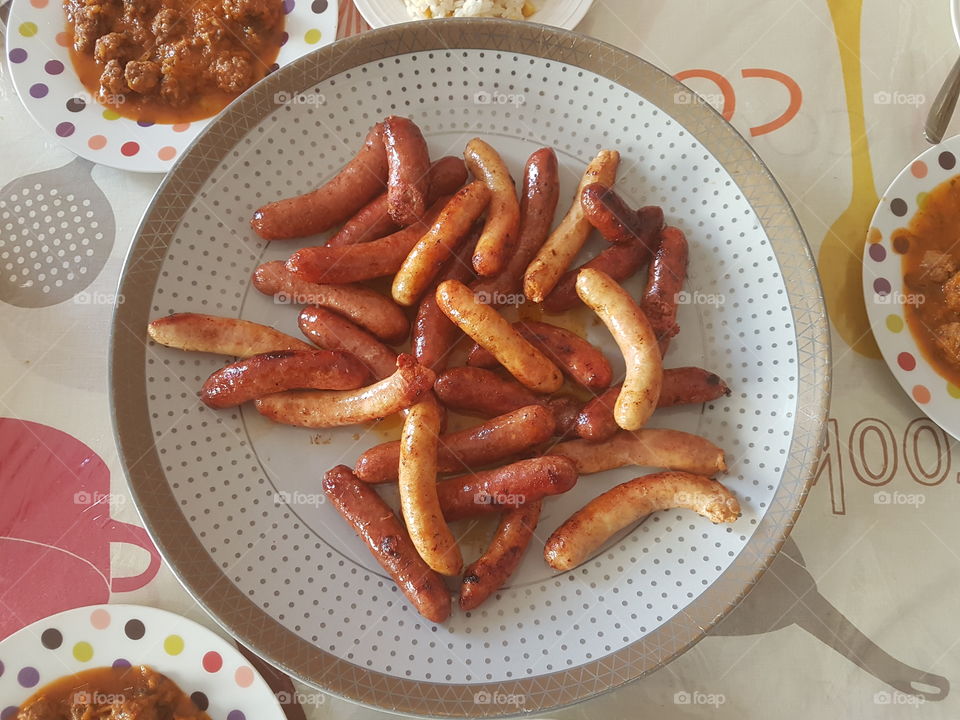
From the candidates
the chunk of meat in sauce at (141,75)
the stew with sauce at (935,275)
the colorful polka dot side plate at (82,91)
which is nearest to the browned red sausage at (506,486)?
the stew with sauce at (935,275)

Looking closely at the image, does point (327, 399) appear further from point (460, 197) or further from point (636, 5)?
point (636, 5)

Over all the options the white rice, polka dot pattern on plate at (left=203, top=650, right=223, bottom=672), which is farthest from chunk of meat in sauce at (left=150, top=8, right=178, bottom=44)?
polka dot pattern on plate at (left=203, top=650, right=223, bottom=672)

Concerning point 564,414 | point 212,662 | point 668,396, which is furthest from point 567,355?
point 212,662

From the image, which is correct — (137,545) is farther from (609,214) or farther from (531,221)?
(609,214)

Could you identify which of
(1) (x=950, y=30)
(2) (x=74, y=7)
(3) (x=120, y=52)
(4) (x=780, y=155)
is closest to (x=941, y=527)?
(4) (x=780, y=155)

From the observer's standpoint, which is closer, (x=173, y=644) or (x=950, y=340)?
(x=173, y=644)
